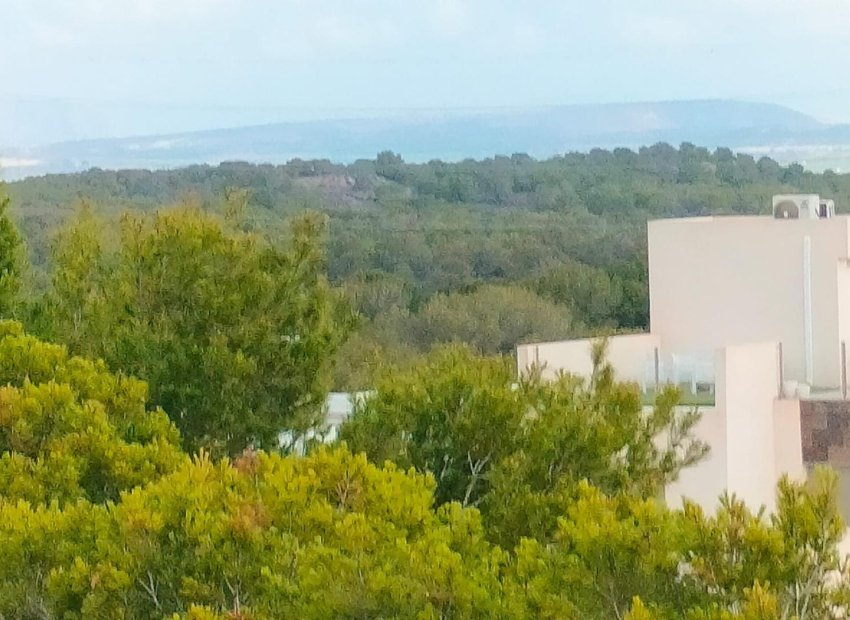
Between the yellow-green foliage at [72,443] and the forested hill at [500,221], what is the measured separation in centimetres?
1490

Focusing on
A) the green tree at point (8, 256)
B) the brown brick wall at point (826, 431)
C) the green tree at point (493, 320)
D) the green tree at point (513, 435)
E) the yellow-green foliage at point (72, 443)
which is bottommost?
the green tree at point (493, 320)

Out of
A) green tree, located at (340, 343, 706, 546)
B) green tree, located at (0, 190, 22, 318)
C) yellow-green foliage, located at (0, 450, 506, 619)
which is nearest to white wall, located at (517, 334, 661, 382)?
green tree, located at (0, 190, 22, 318)

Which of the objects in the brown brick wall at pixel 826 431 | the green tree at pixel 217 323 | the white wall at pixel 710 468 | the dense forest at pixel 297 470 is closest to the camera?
the dense forest at pixel 297 470

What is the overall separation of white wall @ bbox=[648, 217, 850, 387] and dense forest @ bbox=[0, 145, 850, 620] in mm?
5728

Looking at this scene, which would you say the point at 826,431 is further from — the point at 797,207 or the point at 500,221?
the point at 500,221

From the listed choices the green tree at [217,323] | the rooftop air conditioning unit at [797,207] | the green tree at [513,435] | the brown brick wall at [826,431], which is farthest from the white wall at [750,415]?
the green tree at [513,435]

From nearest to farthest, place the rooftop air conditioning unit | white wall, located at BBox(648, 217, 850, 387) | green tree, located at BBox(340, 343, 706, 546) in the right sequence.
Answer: green tree, located at BBox(340, 343, 706, 546) → white wall, located at BBox(648, 217, 850, 387) → the rooftop air conditioning unit

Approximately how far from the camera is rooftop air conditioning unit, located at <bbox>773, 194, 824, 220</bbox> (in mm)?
12000

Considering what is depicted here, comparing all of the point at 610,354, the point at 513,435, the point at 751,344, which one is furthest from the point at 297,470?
the point at 610,354

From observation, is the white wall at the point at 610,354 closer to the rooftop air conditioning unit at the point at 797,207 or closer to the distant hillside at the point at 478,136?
the rooftop air conditioning unit at the point at 797,207

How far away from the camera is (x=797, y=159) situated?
Answer: 21.5 meters

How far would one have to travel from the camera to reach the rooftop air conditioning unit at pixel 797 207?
12000 mm

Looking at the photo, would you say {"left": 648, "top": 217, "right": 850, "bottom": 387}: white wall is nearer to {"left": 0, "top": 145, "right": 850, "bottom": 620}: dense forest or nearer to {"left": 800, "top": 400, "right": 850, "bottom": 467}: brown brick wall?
{"left": 800, "top": 400, "right": 850, "bottom": 467}: brown brick wall

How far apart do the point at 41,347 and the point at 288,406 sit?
145 cm
